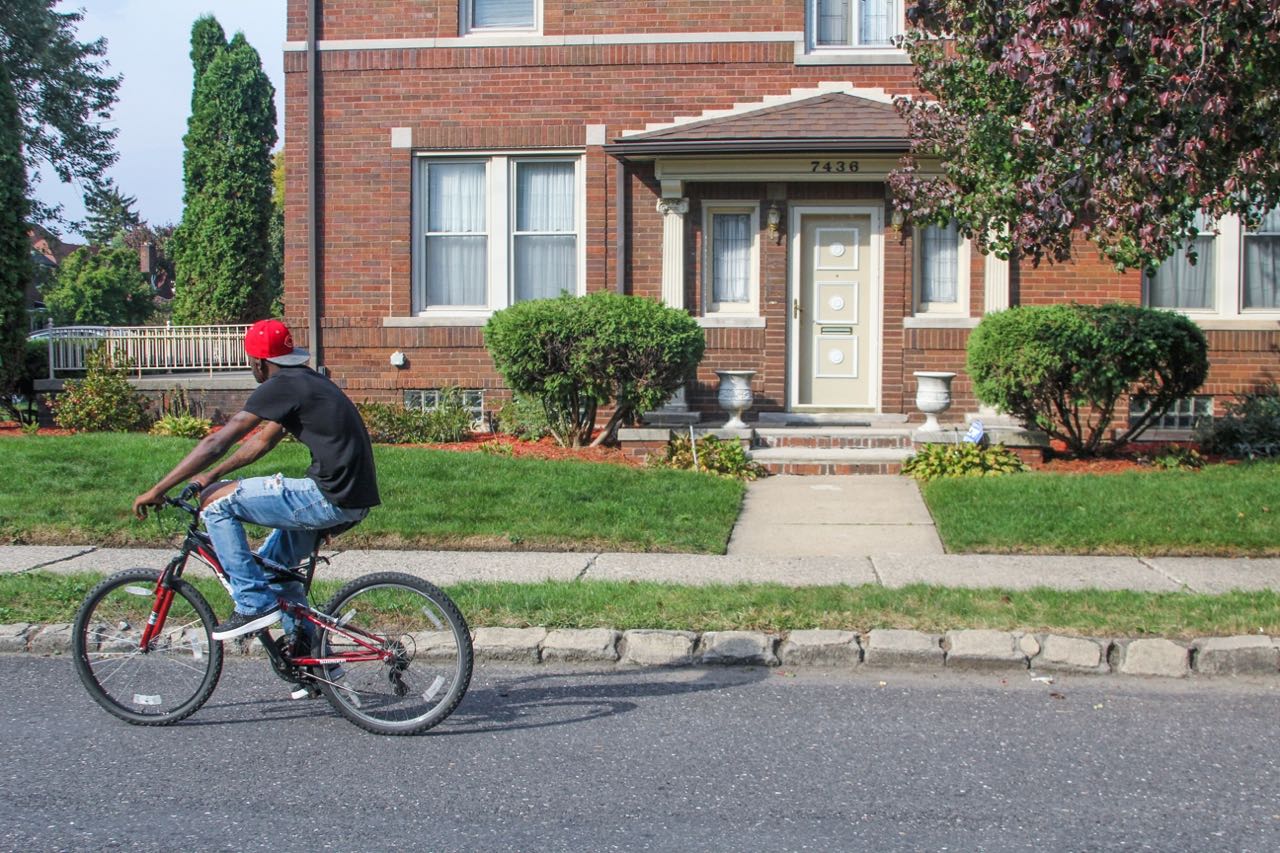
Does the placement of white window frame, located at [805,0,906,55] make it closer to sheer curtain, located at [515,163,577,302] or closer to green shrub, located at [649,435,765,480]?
sheer curtain, located at [515,163,577,302]

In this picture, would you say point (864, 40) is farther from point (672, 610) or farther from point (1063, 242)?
point (672, 610)

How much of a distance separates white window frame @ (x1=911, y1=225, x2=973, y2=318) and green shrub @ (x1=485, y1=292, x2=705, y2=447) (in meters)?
3.12

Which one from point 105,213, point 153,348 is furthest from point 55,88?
point 153,348

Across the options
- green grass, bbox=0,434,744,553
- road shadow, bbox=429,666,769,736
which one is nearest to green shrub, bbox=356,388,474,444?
green grass, bbox=0,434,744,553

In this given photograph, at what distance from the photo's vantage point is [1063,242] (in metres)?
8.59

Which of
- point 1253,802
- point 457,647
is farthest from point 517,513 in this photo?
point 1253,802

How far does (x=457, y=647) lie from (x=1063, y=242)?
5284 mm

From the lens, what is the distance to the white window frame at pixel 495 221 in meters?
15.1

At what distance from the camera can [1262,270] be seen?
14750 mm

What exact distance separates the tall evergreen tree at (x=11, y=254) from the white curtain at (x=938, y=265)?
10895 millimetres

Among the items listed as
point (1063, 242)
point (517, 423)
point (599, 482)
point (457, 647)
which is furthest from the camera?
point (517, 423)

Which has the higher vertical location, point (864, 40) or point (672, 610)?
point (864, 40)

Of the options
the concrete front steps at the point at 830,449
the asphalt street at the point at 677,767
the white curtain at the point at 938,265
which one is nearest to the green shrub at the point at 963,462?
the concrete front steps at the point at 830,449

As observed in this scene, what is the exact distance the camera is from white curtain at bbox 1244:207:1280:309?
48.3 ft
